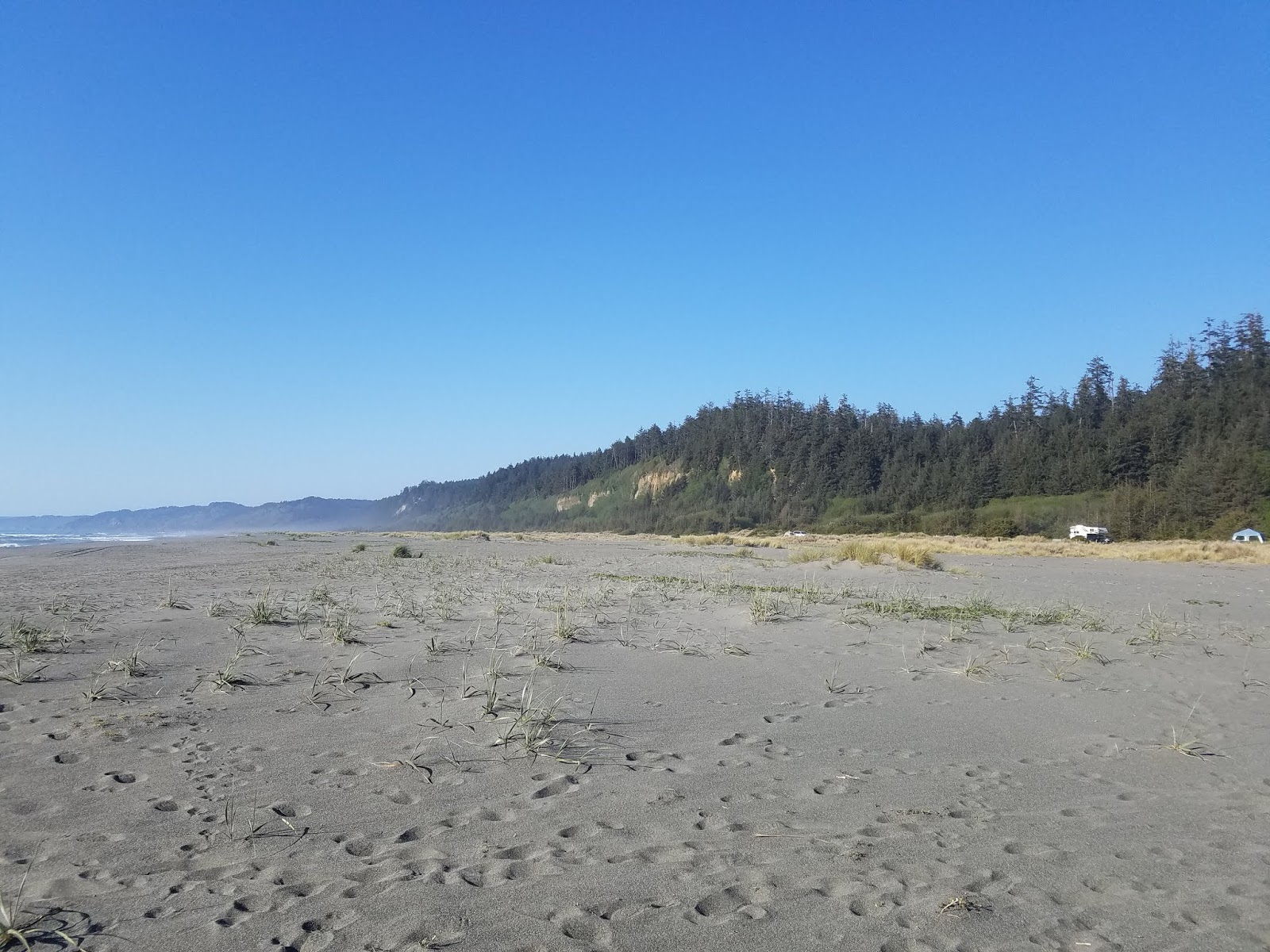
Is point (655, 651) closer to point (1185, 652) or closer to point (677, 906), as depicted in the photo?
point (677, 906)

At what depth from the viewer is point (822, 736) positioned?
18.3ft

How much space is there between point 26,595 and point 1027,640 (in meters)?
15.8

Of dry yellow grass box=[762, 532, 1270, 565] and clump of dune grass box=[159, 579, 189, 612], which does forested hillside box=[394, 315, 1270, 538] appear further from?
clump of dune grass box=[159, 579, 189, 612]

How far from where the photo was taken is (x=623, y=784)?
4.56 meters

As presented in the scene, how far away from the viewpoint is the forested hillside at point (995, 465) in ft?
192

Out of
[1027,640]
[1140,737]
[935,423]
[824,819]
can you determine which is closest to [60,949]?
[824,819]

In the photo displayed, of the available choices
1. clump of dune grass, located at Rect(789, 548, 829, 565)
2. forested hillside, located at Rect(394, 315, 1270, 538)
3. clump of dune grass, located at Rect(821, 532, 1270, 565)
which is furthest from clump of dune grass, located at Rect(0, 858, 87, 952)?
forested hillside, located at Rect(394, 315, 1270, 538)

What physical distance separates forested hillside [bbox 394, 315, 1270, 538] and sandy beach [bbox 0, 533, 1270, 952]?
58058mm

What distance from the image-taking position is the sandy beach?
3.09 m

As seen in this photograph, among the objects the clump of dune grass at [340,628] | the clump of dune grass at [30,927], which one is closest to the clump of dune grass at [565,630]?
the clump of dune grass at [340,628]

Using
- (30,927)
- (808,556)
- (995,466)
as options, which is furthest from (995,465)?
(30,927)

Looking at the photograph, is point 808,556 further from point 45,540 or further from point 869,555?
point 45,540

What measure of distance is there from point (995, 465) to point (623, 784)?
278 feet

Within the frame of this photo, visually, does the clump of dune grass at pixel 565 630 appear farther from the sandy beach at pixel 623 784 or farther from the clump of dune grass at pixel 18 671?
the clump of dune grass at pixel 18 671
